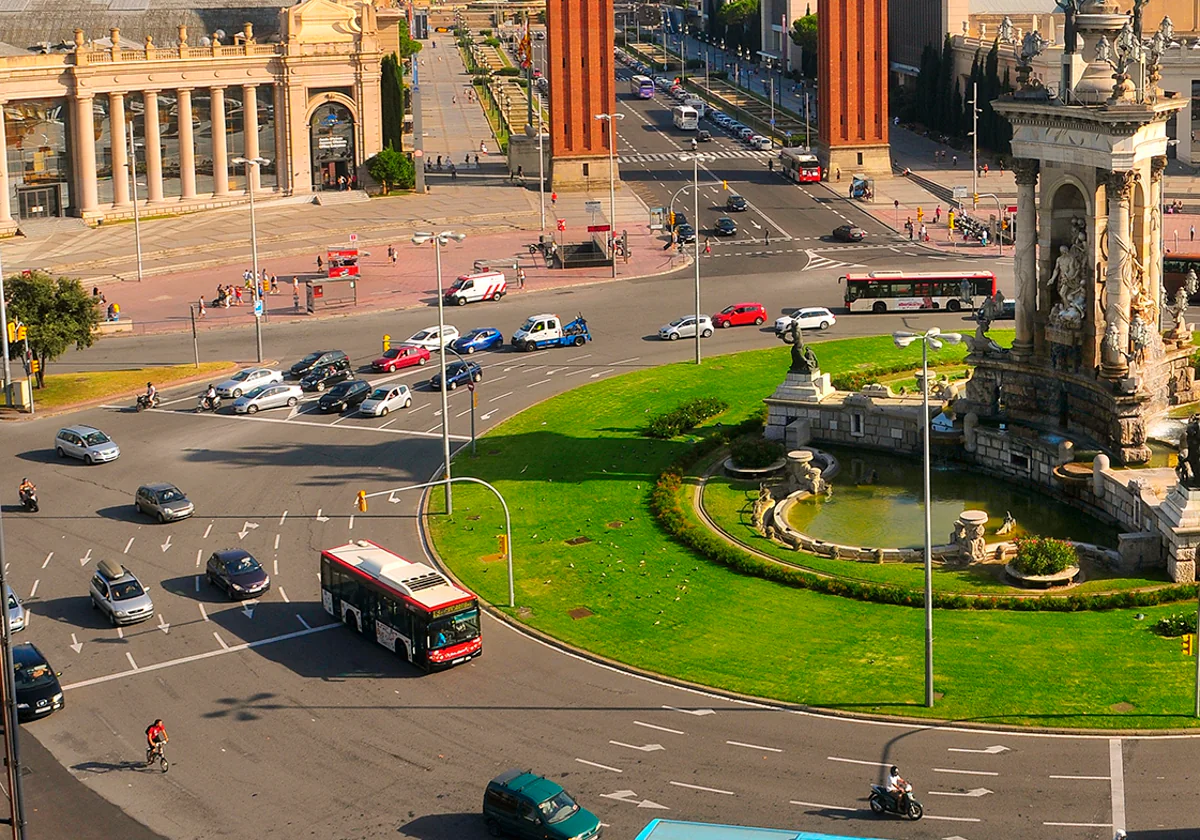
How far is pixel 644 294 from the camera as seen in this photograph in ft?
447

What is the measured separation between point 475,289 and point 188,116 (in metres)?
49.2

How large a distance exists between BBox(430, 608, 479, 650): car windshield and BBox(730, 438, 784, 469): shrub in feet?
81.7

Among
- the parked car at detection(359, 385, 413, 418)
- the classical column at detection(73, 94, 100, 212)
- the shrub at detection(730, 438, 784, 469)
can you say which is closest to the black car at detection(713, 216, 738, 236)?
the classical column at detection(73, 94, 100, 212)

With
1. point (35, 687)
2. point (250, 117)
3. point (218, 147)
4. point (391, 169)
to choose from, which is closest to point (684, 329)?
point (35, 687)

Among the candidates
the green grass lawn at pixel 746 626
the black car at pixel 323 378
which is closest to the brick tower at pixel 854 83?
the black car at pixel 323 378

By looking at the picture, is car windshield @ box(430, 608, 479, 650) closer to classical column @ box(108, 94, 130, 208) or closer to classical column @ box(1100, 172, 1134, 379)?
classical column @ box(1100, 172, 1134, 379)

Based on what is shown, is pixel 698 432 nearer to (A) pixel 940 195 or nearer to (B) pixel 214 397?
(B) pixel 214 397

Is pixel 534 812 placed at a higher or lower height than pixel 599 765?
higher

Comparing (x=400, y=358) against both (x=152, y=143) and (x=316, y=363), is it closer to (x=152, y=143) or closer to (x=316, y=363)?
(x=316, y=363)

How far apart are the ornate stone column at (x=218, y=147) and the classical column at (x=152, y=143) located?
5.58m

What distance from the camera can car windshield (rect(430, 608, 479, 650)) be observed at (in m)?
65.9

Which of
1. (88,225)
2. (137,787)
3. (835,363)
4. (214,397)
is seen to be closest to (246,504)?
(214,397)

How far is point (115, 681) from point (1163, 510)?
41.4m

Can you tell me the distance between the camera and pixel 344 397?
105 m
